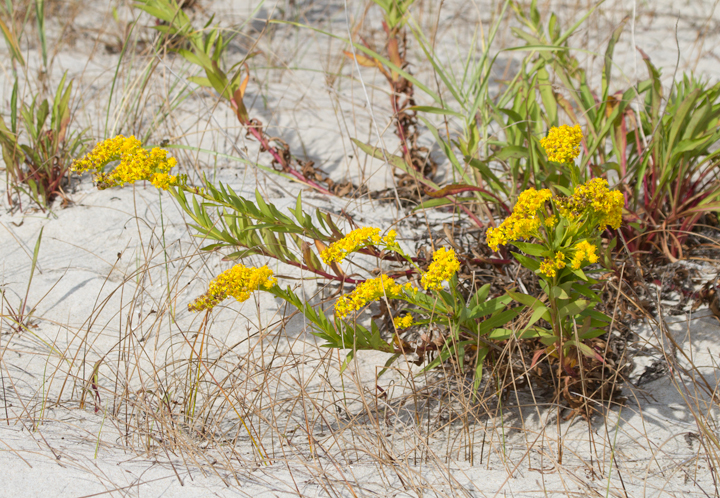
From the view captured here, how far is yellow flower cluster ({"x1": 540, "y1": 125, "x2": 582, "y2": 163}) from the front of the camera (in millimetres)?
1222

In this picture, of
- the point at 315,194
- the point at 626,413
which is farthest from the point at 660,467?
the point at 315,194

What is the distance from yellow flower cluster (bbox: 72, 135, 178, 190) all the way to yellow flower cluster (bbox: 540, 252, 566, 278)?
0.87m

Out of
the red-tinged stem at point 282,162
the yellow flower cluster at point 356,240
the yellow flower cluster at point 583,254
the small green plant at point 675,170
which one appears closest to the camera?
the yellow flower cluster at point 583,254

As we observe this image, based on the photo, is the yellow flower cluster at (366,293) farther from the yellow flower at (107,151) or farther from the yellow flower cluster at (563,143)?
the yellow flower at (107,151)

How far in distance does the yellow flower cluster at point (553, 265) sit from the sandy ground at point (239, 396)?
35 cm

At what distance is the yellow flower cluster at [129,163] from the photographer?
1.33m

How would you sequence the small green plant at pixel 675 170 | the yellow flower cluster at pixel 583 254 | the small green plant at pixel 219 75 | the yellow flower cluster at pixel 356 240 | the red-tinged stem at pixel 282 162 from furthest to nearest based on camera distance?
the red-tinged stem at pixel 282 162
the small green plant at pixel 219 75
the small green plant at pixel 675 170
the yellow flower cluster at pixel 356 240
the yellow flower cluster at pixel 583 254

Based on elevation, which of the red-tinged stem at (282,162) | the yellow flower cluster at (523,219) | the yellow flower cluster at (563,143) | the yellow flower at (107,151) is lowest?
the red-tinged stem at (282,162)

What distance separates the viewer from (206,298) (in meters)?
1.28

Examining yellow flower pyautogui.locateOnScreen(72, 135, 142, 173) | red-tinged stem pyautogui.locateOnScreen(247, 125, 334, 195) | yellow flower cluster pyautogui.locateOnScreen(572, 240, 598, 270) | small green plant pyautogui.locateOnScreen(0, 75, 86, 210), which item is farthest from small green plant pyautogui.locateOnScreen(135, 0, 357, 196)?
yellow flower cluster pyautogui.locateOnScreen(572, 240, 598, 270)

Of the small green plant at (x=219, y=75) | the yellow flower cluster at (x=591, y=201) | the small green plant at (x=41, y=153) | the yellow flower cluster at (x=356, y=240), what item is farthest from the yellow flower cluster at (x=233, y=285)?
the small green plant at (x=41, y=153)

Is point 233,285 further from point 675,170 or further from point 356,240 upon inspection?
point 675,170

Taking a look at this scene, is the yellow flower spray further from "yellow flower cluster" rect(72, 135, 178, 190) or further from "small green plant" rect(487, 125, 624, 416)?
"yellow flower cluster" rect(72, 135, 178, 190)

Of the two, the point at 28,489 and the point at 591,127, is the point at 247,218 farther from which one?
the point at 591,127
